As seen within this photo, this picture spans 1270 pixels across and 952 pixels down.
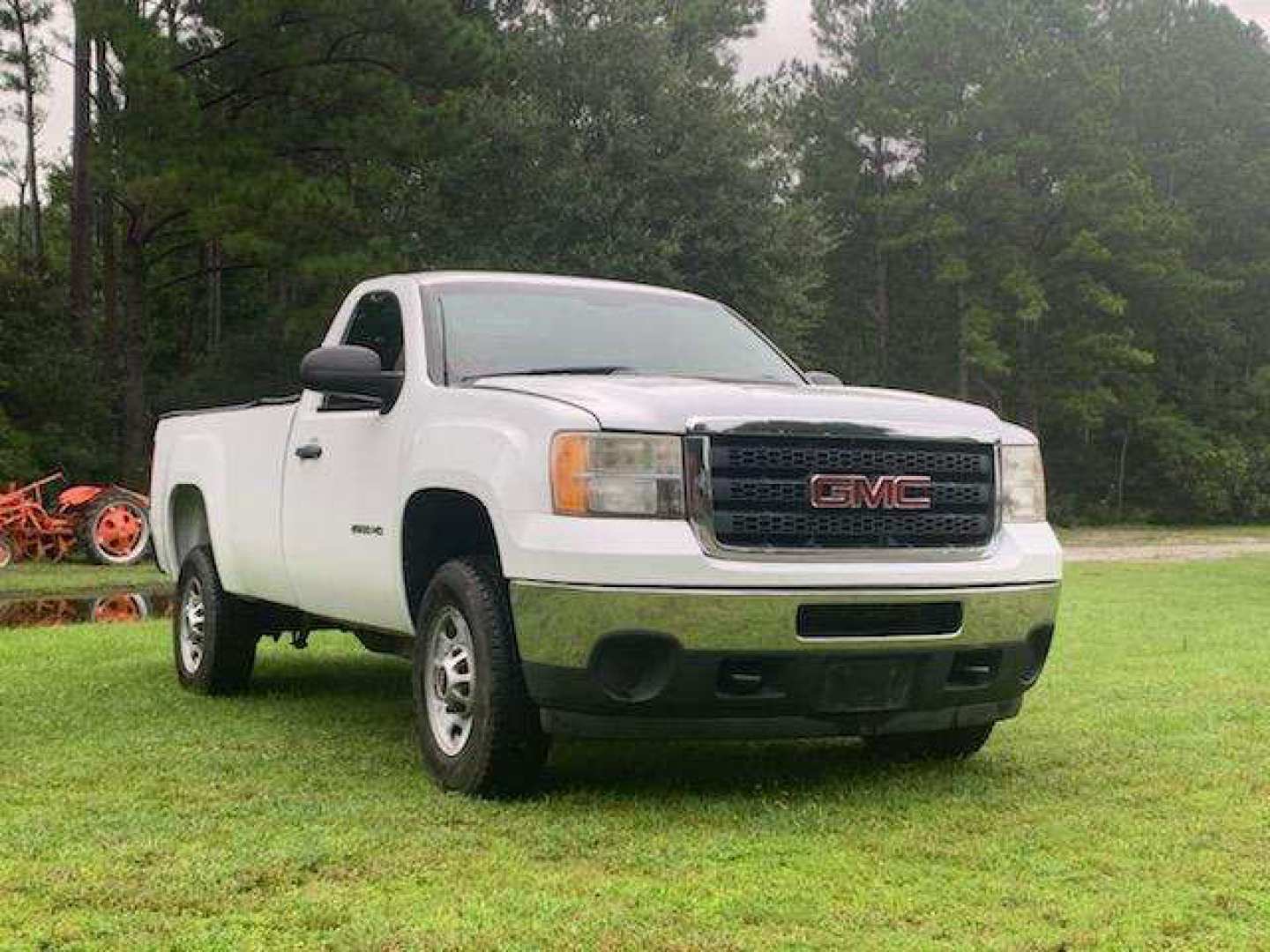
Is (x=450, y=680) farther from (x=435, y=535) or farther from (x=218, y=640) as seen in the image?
(x=218, y=640)

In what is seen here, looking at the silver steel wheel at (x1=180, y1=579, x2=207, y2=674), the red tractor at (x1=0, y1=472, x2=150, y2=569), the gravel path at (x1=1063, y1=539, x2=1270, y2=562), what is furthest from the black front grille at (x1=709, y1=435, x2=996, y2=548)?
the gravel path at (x1=1063, y1=539, x2=1270, y2=562)

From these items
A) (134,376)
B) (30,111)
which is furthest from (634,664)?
(30,111)

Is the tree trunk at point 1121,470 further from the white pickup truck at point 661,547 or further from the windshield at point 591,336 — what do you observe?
the white pickup truck at point 661,547

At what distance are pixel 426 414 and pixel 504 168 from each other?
27.1m

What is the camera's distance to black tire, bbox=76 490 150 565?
19094mm

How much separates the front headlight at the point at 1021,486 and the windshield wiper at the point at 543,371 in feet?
5.29

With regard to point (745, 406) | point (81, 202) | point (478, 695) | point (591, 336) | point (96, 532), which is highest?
point (81, 202)

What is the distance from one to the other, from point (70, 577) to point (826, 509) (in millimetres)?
13964

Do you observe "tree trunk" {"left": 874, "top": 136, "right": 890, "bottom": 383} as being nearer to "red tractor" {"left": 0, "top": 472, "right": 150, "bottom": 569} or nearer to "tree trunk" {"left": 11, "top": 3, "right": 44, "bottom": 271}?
"tree trunk" {"left": 11, "top": 3, "right": 44, "bottom": 271}

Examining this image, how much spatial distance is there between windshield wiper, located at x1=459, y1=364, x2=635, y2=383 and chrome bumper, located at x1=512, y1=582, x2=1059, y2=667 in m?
1.20

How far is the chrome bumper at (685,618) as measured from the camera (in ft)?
16.7

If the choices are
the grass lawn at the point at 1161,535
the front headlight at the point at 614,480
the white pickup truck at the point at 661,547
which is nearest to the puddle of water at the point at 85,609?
the white pickup truck at the point at 661,547

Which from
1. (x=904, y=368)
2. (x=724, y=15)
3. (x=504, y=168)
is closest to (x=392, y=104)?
(x=504, y=168)

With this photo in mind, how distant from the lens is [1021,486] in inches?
235
